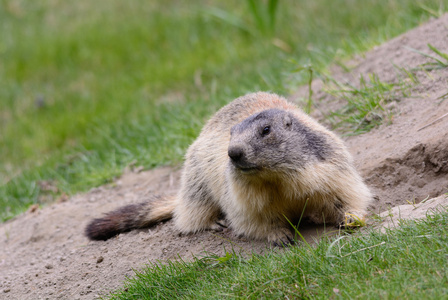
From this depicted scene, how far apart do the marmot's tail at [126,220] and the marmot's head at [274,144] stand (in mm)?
1529

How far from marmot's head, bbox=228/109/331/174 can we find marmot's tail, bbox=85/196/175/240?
1529 mm

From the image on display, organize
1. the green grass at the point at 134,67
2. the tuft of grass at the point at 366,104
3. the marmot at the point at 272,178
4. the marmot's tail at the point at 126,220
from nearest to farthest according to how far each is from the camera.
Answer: the marmot at the point at 272,178 < the marmot's tail at the point at 126,220 < the tuft of grass at the point at 366,104 < the green grass at the point at 134,67

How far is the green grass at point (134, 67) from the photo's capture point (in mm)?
8047

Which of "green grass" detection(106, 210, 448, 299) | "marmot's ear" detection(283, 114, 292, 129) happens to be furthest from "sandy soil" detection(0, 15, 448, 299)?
"marmot's ear" detection(283, 114, 292, 129)

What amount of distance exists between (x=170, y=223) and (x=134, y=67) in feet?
23.1

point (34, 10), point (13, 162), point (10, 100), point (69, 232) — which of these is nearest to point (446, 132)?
point (69, 232)

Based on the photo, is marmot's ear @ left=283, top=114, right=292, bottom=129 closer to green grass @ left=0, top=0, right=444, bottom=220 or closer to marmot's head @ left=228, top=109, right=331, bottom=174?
marmot's head @ left=228, top=109, right=331, bottom=174

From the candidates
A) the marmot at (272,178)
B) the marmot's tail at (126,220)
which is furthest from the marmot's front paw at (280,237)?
the marmot's tail at (126,220)

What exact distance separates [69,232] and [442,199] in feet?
13.0

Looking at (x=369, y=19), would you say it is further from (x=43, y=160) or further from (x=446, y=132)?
(x=43, y=160)

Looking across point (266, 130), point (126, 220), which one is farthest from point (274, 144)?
point (126, 220)

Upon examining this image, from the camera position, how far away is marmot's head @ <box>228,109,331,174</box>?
409 cm

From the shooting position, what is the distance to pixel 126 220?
5.44 meters

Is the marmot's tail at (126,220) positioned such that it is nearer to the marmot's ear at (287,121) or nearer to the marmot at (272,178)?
the marmot at (272,178)
